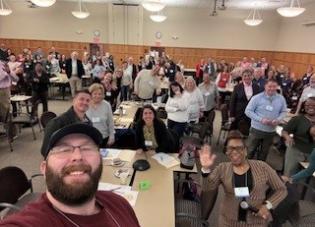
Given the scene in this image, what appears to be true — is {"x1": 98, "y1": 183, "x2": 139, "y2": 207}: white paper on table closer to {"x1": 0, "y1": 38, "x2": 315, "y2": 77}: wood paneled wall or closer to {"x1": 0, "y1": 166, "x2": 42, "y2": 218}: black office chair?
{"x1": 0, "y1": 166, "x2": 42, "y2": 218}: black office chair

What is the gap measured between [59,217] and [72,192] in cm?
12

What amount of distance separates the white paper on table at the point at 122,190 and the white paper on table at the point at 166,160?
2.54 ft

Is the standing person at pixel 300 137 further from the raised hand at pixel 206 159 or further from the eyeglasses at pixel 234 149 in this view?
the raised hand at pixel 206 159

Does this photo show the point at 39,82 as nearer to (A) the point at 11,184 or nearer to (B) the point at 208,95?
(B) the point at 208,95

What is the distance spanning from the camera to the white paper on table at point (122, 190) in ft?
8.33

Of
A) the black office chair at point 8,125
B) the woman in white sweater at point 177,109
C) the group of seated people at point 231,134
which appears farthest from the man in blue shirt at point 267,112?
the black office chair at point 8,125

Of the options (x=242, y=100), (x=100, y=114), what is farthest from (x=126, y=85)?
(x=100, y=114)

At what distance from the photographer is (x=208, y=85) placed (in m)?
6.44

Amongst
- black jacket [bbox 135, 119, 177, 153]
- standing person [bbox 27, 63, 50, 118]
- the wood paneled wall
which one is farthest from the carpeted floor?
the wood paneled wall

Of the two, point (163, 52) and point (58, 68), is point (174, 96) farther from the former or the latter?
point (163, 52)

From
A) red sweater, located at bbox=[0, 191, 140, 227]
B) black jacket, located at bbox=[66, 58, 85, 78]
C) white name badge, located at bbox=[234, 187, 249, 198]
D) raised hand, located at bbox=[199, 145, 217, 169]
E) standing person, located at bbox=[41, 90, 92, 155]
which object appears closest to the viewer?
red sweater, located at bbox=[0, 191, 140, 227]

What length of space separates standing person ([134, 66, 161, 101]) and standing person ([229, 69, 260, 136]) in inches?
105

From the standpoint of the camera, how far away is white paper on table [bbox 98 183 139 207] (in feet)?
8.33

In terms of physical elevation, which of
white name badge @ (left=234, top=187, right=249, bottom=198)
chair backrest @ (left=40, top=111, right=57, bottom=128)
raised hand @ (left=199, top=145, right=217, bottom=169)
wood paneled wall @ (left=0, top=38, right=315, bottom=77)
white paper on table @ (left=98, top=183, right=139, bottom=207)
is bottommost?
white paper on table @ (left=98, top=183, right=139, bottom=207)
